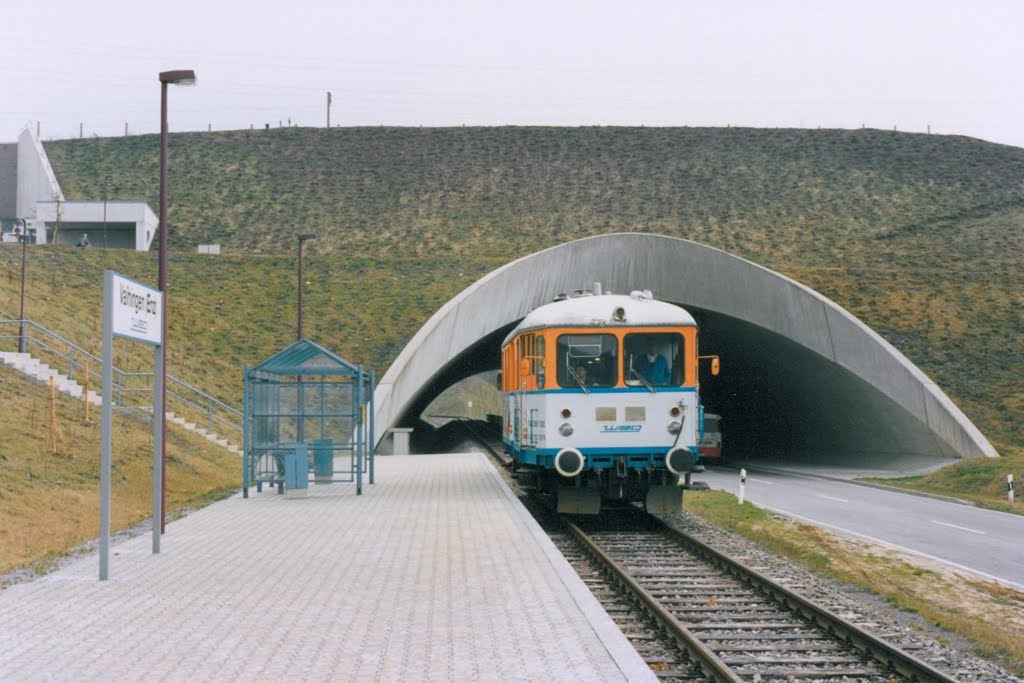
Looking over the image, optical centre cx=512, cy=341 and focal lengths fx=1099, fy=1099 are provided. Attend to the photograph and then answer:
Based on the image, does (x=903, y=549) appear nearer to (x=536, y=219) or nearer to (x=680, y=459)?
(x=680, y=459)

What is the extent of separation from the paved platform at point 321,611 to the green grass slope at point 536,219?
23.0 m

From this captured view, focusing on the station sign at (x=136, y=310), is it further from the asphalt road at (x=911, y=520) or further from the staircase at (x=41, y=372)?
the staircase at (x=41, y=372)

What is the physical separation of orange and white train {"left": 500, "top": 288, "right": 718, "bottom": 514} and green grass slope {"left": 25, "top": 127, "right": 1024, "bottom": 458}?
1762 centimetres

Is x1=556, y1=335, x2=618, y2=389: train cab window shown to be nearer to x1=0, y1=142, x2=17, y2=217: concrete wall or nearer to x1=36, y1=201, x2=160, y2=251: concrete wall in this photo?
x1=36, y1=201, x2=160, y2=251: concrete wall

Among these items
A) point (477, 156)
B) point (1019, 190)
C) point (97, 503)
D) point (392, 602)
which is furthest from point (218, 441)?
point (1019, 190)

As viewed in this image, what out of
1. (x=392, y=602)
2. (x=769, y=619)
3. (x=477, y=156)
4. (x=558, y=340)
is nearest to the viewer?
(x=392, y=602)

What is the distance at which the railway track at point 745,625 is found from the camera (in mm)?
8125

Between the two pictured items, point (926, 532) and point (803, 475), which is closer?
point (926, 532)

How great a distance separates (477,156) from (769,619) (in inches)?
2805

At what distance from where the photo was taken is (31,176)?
69.8m

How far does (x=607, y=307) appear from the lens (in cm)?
1708

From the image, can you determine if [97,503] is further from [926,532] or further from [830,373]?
[830,373]

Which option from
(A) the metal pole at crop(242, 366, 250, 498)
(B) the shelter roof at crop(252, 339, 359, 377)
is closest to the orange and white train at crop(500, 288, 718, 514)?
(B) the shelter roof at crop(252, 339, 359, 377)

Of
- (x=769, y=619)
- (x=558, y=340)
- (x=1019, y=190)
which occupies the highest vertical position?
(x=1019, y=190)
